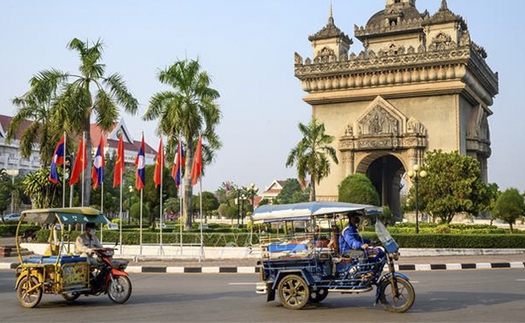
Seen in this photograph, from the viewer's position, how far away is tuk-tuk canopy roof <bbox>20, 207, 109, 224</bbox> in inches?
409

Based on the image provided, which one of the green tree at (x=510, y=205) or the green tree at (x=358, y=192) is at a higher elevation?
the green tree at (x=358, y=192)

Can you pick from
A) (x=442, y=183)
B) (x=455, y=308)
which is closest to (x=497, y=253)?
(x=442, y=183)

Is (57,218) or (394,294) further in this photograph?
(57,218)

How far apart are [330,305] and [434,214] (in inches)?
1107

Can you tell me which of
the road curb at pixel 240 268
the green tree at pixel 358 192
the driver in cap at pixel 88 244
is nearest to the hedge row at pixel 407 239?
the road curb at pixel 240 268

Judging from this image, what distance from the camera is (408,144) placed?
1638 inches

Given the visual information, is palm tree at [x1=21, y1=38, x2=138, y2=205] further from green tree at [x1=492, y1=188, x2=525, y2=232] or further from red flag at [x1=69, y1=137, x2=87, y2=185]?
green tree at [x1=492, y1=188, x2=525, y2=232]

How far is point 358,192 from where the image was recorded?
3578 centimetres

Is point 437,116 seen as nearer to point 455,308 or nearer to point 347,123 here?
point 347,123

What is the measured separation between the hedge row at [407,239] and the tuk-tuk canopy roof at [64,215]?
12.3 meters

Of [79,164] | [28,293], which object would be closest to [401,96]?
[79,164]

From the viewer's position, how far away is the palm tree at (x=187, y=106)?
2616 cm

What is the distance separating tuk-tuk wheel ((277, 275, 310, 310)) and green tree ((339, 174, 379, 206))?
85.4 feet

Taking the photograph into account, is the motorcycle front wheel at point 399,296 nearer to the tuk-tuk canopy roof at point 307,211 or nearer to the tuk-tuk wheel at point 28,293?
the tuk-tuk canopy roof at point 307,211
